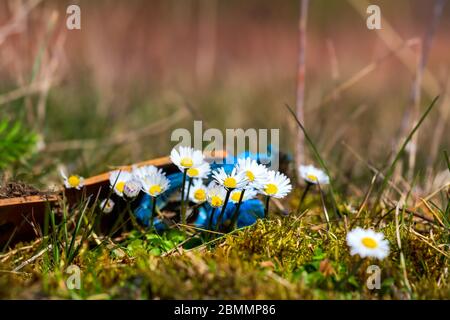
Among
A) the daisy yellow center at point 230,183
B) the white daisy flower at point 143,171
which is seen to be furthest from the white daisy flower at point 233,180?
the white daisy flower at point 143,171

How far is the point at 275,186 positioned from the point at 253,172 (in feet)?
0.23

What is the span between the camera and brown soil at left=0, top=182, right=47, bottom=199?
4.48ft

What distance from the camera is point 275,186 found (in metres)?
1.32

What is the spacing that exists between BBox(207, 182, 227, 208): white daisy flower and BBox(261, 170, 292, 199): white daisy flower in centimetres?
11

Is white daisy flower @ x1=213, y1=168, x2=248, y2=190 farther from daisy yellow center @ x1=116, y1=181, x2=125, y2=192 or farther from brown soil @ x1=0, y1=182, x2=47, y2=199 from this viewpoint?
brown soil @ x1=0, y1=182, x2=47, y2=199

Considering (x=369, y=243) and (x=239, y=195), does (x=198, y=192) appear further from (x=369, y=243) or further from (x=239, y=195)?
(x=369, y=243)

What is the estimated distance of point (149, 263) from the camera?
3.55ft

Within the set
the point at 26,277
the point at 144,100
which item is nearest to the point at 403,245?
the point at 26,277

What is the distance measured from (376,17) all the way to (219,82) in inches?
143

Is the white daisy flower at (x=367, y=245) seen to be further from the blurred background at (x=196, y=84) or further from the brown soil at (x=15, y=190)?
the brown soil at (x=15, y=190)

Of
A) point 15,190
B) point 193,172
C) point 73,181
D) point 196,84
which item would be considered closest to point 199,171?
point 193,172

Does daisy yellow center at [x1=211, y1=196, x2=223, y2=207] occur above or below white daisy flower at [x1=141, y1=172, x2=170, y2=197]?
below

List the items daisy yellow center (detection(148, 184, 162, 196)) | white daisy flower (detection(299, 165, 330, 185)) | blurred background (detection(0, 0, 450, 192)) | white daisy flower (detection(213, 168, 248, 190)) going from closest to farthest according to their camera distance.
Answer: white daisy flower (detection(213, 168, 248, 190)) → daisy yellow center (detection(148, 184, 162, 196)) → white daisy flower (detection(299, 165, 330, 185)) → blurred background (detection(0, 0, 450, 192))

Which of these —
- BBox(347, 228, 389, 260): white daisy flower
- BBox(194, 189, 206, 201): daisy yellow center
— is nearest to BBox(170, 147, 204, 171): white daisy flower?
BBox(194, 189, 206, 201): daisy yellow center
